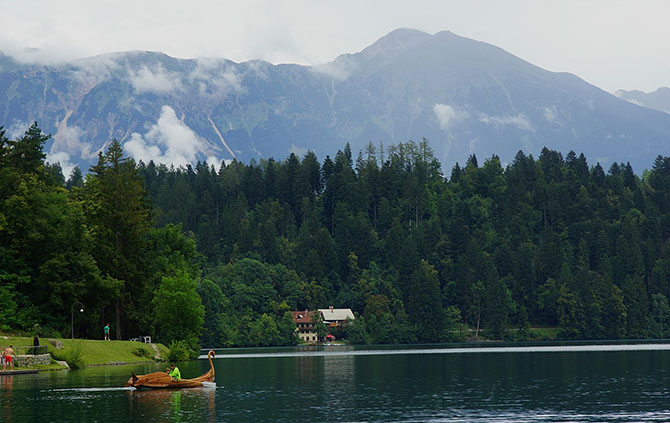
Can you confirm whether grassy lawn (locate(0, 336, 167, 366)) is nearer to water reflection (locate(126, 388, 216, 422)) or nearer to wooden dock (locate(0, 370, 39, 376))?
wooden dock (locate(0, 370, 39, 376))

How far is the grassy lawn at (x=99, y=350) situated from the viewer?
94369 millimetres

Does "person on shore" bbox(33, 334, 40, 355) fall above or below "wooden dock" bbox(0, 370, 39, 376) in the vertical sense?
above

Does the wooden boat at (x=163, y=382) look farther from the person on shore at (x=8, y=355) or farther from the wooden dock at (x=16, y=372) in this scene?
the person on shore at (x=8, y=355)

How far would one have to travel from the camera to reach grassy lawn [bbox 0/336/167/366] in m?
94.4

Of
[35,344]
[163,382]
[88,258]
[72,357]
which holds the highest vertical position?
[88,258]

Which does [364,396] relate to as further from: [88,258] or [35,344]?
[88,258]

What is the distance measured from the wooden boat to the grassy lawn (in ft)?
89.4

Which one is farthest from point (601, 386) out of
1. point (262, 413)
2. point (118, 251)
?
point (118, 251)

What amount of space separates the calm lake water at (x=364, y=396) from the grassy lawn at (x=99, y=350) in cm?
622

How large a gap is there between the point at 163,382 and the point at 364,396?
53.8 feet

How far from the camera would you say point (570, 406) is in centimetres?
5406

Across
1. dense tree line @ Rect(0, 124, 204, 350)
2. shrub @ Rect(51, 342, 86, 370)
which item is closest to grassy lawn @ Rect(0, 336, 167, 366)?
shrub @ Rect(51, 342, 86, 370)

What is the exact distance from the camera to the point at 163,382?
69500mm

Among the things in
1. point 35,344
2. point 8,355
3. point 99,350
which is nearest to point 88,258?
point 99,350
